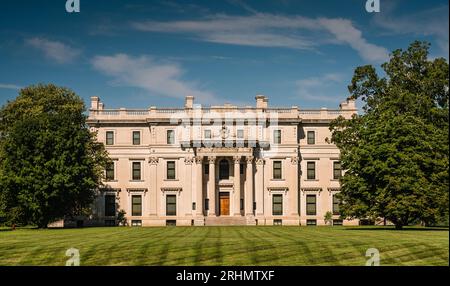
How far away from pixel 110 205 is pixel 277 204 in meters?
18.9

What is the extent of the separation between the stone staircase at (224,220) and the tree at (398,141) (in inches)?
720

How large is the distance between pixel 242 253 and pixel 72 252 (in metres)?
5.93

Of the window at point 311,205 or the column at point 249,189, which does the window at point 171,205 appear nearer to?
the column at point 249,189

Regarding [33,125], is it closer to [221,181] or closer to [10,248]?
[221,181]

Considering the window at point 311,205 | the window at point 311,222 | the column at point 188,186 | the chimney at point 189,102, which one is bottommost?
the window at point 311,222

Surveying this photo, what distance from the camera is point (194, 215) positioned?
6794 centimetres

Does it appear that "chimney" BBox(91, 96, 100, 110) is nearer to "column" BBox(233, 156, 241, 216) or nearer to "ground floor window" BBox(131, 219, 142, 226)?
"ground floor window" BBox(131, 219, 142, 226)

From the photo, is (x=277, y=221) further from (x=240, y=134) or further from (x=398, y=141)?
(x=398, y=141)

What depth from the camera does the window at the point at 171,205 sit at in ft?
226

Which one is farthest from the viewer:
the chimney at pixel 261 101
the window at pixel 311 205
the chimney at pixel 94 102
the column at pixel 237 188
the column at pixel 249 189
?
the chimney at pixel 94 102

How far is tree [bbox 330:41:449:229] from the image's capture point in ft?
125

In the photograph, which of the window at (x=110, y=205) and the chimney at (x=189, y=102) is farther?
the window at (x=110, y=205)

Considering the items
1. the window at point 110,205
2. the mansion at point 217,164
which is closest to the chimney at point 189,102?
the mansion at point 217,164
